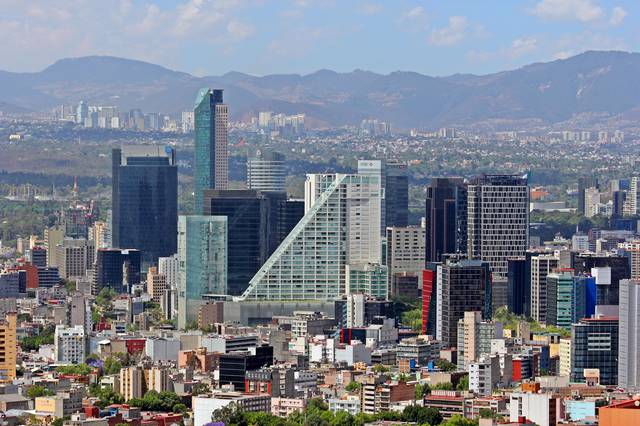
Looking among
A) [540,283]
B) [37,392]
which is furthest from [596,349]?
[540,283]

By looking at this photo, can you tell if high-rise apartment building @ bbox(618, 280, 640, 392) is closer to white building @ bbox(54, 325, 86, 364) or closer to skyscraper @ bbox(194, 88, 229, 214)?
white building @ bbox(54, 325, 86, 364)

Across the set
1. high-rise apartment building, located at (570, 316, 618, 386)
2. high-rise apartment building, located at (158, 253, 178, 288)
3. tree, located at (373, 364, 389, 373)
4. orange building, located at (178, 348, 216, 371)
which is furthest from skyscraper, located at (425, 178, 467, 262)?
high-rise apartment building, located at (570, 316, 618, 386)

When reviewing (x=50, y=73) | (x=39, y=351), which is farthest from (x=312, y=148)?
(x=39, y=351)

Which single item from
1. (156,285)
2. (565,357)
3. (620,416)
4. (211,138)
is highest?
(211,138)

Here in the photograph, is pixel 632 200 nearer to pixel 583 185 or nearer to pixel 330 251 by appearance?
pixel 583 185

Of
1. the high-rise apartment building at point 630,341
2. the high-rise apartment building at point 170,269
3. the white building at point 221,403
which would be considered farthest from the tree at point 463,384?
the high-rise apartment building at point 170,269

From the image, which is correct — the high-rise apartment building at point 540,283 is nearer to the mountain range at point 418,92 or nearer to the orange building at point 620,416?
the orange building at point 620,416

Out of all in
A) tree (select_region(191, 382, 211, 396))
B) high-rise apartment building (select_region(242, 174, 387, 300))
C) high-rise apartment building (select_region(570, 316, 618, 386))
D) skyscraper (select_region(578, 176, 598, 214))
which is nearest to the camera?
tree (select_region(191, 382, 211, 396))

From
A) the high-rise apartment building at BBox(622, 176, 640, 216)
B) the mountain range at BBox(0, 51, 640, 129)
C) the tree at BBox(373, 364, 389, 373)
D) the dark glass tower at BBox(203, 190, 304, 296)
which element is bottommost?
the tree at BBox(373, 364, 389, 373)
